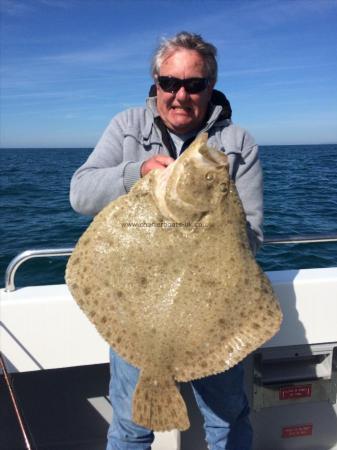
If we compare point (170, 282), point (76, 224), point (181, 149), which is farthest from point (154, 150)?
point (76, 224)

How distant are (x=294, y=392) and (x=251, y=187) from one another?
6.34 feet

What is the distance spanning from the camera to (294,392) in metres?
3.40

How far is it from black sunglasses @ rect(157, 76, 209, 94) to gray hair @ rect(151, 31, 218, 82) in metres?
0.09

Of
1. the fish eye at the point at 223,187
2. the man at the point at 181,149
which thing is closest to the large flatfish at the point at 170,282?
the fish eye at the point at 223,187

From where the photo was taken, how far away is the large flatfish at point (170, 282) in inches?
76.9

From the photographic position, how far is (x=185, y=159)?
190cm

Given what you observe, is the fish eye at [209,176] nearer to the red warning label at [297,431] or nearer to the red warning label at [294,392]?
the red warning label at [294,392]

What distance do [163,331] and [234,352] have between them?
1.25ft

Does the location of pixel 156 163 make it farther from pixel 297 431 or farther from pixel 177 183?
pixel 297 431

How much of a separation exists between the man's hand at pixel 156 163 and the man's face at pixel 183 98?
560 millimetres

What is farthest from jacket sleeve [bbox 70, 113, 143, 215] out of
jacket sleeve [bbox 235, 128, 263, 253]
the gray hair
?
jacket sleeve [bbox 235, 128, 263, 253]

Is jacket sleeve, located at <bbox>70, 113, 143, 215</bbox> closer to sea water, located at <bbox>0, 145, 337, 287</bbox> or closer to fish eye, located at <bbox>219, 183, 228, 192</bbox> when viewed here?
fish eye, located at <bbox>219, 183, 228, 192</bbox>

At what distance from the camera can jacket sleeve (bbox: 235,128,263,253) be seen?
8.14 ft

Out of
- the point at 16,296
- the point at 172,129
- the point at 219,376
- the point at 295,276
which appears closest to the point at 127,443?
the point at 219,376
